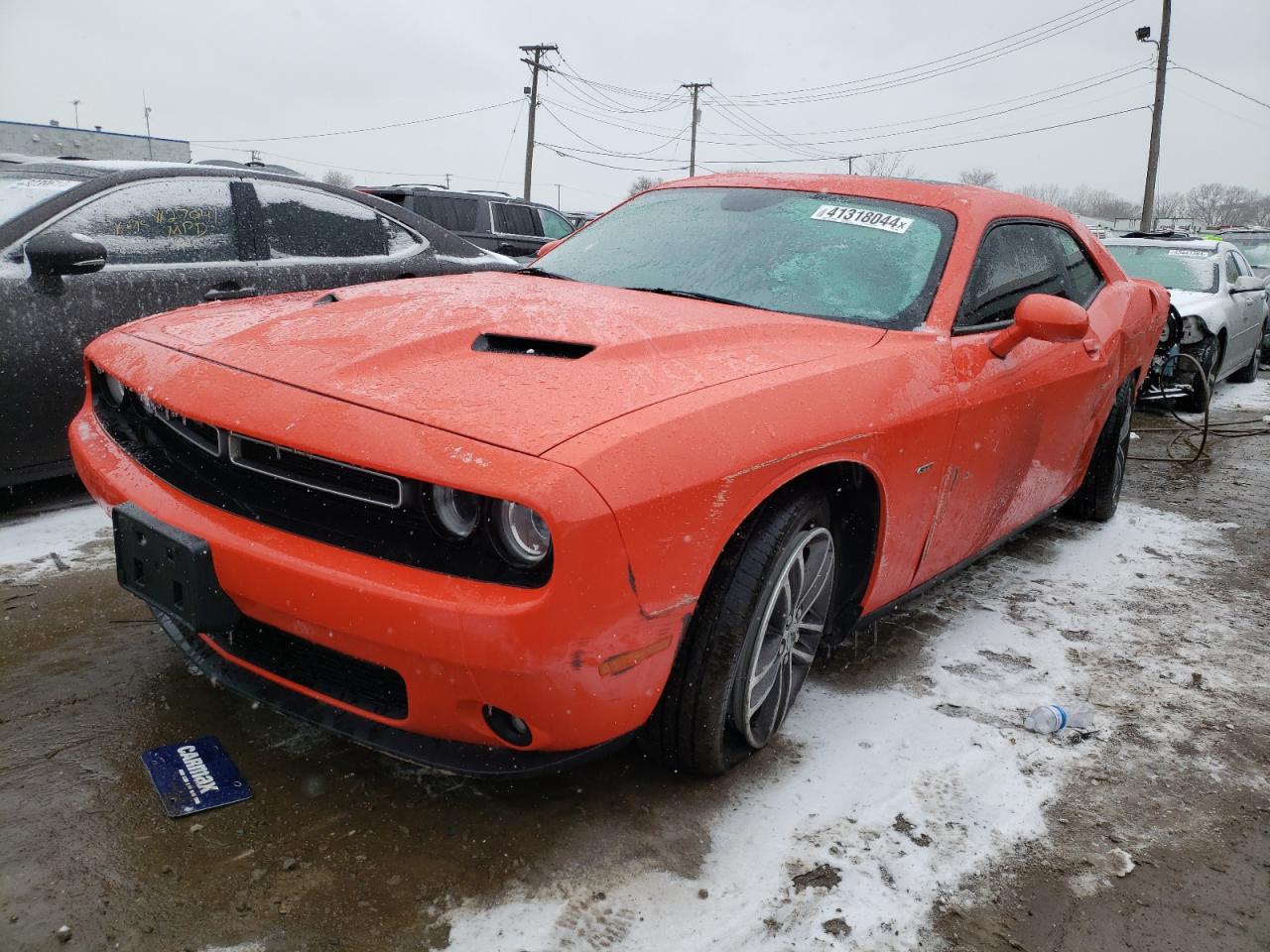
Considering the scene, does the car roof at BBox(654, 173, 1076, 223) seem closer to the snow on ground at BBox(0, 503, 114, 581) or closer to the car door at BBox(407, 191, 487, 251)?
the snow on ground at BBox(0, 503, 114, 581)

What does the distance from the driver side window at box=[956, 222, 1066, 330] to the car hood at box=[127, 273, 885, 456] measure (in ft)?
1.70

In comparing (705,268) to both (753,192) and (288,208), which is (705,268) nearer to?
(753,192)

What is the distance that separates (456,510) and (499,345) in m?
0.55

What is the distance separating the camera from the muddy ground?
177 cm

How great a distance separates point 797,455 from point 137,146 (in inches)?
2354

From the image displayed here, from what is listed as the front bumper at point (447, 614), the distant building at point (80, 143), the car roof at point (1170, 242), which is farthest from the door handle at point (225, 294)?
the distant building at point (80, 143)

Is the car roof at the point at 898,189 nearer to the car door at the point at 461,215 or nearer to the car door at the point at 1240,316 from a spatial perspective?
the car door at the point at 1240,316

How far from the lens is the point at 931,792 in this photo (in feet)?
7.43

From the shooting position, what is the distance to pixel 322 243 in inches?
185

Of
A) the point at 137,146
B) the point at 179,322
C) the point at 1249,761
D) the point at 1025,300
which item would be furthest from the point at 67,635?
the point at 137,146

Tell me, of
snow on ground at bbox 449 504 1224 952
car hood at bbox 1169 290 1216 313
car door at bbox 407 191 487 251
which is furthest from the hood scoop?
car door at bbox 407 191 487 251

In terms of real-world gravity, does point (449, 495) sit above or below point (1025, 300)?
below

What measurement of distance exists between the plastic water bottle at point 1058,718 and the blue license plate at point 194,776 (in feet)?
6.69

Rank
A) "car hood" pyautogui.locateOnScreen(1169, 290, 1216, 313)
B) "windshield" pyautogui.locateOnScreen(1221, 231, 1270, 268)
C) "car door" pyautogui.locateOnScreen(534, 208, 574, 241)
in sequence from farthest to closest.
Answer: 1. "car door" pyautogui.locateOnScreen(534, 208, 574, 241)
2. "windshield" pyautogui.locateOnScreen(1221, 231, 1270, 268)
3. "car hood" pyautogui.locateOnScreen(1169, 290, 1216, 313)
